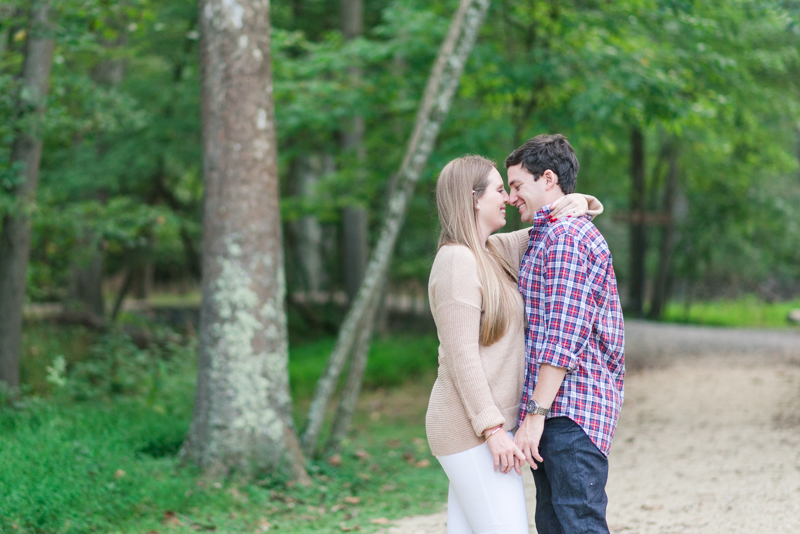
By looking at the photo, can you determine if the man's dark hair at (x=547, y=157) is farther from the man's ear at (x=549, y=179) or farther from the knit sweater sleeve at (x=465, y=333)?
the knit sweater sleeve at (x=465, y=333)

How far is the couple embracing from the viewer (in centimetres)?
245

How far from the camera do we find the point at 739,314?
792 inches

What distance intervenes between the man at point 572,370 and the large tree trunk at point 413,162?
372 cm

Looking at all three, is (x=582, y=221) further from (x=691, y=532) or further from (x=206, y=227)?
(x=206, y=227)

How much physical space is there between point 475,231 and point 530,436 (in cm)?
75

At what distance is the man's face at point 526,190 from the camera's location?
267 centimetres

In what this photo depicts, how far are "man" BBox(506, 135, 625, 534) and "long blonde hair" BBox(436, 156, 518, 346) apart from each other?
4.7 inches

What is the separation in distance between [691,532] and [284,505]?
263cm

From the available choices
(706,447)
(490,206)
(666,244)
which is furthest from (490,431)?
(666,244)

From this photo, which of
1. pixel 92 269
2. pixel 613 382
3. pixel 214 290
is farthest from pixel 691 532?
pixel 92 269

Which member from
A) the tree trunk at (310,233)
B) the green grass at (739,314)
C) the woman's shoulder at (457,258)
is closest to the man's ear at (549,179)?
the woman's shoulder at (457,258)

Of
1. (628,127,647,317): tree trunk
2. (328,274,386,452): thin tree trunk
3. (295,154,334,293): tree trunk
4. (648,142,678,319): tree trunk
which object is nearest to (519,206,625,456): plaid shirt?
(328,274,386,452): thin tree trunk

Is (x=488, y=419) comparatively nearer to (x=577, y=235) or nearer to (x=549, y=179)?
(x=577, y=235)

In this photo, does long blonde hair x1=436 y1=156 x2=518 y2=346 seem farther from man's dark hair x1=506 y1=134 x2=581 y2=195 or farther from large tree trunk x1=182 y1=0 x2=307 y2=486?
large tree trunk x1=182 y1=0 x2=307 y2=486
